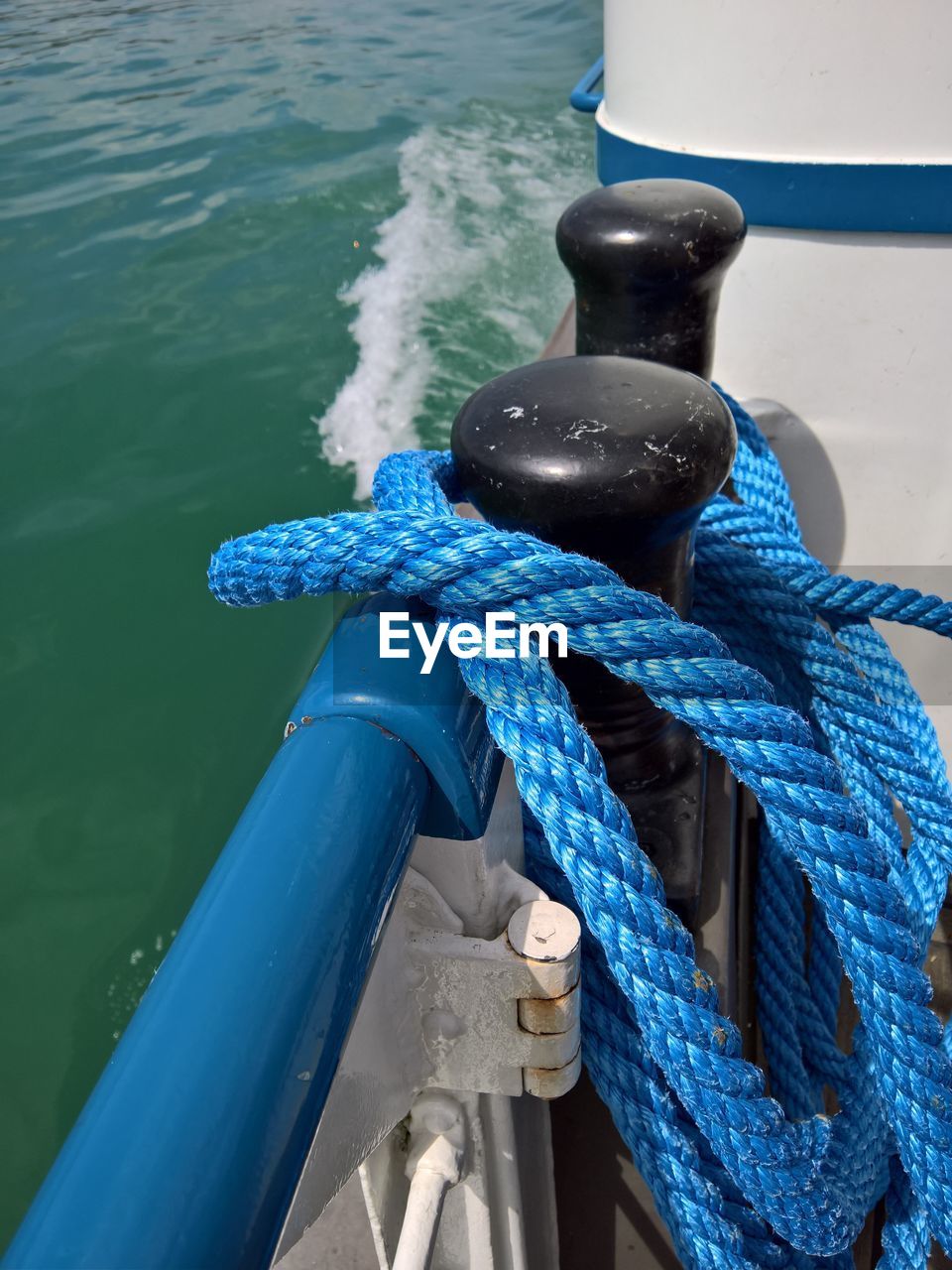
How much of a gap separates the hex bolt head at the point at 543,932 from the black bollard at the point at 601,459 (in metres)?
0.27

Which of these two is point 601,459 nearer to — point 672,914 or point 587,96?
point 672,914

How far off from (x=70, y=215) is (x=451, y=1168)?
6345mm

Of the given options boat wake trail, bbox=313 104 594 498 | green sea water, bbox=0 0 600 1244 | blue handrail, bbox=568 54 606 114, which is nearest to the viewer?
blue handrail, bbox=568 54 606 114

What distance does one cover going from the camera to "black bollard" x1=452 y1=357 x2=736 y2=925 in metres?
0.85

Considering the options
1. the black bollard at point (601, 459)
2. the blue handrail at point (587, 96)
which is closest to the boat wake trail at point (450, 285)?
the blue handrail at point (587, 96)

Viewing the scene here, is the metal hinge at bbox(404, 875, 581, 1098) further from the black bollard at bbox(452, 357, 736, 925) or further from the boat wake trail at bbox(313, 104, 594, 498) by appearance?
the boat wake trail at bbox(313, 104, 594, 498)

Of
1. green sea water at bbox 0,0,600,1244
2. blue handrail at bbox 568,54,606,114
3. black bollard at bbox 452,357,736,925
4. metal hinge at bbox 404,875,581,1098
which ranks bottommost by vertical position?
green sea water at bbox 0,0,600,1244

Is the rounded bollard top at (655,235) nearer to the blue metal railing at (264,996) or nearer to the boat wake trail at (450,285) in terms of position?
the blue metal railing at (264,996)

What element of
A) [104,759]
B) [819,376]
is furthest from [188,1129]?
[104,759]

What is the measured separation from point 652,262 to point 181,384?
11.7 ft

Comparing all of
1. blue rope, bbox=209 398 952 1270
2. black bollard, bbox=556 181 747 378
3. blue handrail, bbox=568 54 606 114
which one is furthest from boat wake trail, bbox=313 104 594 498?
blue rope, bbox=209 398 952 1270

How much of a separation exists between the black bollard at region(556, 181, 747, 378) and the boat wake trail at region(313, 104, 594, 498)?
2.67m

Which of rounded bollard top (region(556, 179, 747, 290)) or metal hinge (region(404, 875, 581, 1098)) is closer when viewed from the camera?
metal hinge (region(404, 875, 581, 1098))

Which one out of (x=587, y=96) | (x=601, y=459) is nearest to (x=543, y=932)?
(x=601, y=459)
